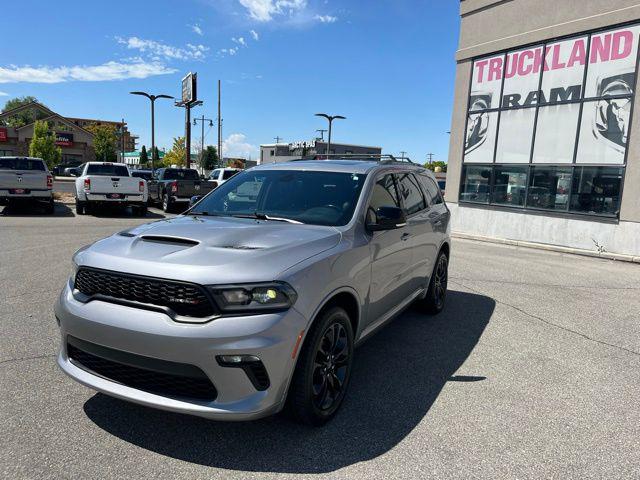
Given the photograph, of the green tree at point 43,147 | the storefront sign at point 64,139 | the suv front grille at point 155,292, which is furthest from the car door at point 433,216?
the storefront sign at point 64,139

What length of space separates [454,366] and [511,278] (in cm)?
496

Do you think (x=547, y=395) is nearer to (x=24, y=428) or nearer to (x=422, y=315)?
(x=422, y=315)

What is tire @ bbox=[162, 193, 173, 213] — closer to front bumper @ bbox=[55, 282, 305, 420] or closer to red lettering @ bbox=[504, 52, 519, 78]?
red lettering @ bbox=[504, 52, 519, 78]

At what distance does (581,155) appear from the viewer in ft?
45.4

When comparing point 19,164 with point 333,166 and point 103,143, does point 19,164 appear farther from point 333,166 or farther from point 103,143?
point 103,143

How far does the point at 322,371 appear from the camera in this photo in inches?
123

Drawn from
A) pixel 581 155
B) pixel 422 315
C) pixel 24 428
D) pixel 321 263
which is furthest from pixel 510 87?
pixel 24 428

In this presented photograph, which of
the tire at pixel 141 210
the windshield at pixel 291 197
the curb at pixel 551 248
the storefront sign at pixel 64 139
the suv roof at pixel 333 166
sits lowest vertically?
the curb at pixel 551 248

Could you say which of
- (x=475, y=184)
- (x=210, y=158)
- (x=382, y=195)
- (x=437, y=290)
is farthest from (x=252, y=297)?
(x=210, y=158)

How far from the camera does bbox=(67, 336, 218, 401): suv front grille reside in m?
2.58

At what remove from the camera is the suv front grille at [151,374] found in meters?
2.58

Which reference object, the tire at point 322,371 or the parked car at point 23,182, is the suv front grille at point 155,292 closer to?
the tire at point 322,371

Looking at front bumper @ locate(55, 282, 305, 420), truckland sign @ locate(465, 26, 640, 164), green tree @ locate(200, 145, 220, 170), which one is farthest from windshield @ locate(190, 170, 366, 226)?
green tree @ locate(200, 145, 220, 170)

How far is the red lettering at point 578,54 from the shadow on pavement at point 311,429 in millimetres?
13084
